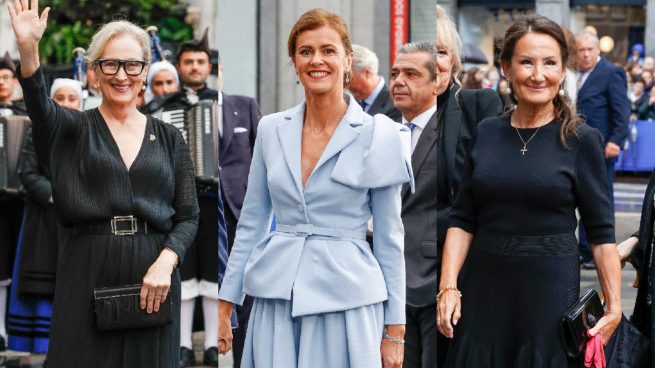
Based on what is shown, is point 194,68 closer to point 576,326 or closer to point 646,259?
point 646,259

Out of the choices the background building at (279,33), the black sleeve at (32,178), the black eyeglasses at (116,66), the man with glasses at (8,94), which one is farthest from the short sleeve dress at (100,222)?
the man with glasses at (8,94)

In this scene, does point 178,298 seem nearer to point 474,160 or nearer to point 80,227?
point 80,227

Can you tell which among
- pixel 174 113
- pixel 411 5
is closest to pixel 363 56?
pixel 411 5

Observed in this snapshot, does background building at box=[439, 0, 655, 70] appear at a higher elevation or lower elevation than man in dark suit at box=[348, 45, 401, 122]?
higher

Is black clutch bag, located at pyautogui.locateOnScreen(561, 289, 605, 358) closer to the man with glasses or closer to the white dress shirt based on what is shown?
the white dress shirt

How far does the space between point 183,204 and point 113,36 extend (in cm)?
66

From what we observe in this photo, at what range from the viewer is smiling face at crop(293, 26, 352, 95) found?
13.1 feet

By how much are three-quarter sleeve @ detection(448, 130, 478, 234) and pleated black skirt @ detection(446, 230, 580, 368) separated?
0.07 metres

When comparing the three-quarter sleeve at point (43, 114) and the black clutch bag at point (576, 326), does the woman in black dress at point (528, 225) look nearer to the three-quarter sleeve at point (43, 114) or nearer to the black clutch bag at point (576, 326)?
the black clutch bag at point (576, 326)

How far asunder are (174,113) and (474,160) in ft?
8.74

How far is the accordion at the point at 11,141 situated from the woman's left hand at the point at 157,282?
4.65 m

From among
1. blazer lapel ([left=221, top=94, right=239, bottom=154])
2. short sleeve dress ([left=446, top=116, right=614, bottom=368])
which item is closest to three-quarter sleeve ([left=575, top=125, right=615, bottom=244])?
short sleeve dress ([left=446, top=116, right=614, bottom=368])

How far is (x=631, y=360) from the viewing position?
499cm

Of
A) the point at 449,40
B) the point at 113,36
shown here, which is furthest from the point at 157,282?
the point at 449,40
